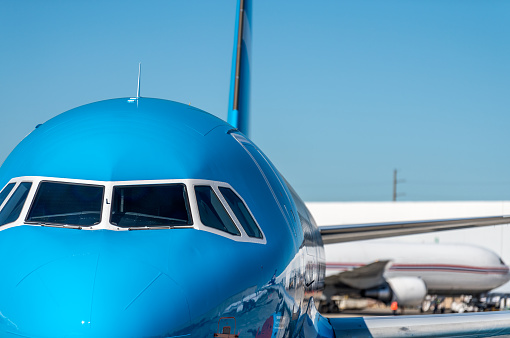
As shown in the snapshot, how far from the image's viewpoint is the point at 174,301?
13.1ft

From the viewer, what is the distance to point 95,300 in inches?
150

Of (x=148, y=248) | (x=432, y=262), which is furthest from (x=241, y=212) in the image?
(x=432, y=262)

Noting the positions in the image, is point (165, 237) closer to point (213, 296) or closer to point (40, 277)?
point (213, 296)

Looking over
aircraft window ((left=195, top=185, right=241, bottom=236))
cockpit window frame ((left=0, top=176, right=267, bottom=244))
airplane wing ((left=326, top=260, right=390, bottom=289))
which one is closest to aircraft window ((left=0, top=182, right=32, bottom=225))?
cockpit window frame ((left=0, top=176, right=267, bottom=244))

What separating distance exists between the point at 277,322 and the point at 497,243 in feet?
140

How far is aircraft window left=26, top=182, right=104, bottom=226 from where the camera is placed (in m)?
4.78

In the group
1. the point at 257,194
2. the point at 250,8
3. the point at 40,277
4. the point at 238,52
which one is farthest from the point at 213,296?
the point at 250,8

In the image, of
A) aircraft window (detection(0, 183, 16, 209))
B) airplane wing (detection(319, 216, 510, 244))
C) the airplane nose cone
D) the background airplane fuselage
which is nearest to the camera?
the airplane nose cone

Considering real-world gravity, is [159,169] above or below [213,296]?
above

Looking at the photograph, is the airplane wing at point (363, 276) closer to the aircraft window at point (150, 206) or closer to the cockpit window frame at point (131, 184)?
the cockpit window frame at point (131, 184)

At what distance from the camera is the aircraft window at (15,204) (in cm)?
498

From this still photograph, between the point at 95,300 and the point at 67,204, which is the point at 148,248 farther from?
the point at 67,204

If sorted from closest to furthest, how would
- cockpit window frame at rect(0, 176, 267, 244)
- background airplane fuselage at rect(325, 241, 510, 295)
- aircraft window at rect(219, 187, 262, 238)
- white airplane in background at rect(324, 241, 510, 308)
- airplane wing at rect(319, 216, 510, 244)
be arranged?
cockpit window frame at rect(0, 176, 267, 244)
aircraft window at rect(219, 187, 262, 238)
airplane wing at rect(319, 216, 510, 244)
white airplane in background at rect(324, 241, 510, 308)
background airplane fuselage at rect(325, 241, 510, 295)

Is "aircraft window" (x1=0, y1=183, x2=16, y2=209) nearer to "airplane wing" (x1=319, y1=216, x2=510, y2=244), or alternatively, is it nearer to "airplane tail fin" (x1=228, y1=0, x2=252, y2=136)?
"airplane wing" (x1=319, y1=216, x2=510, y2=244)
